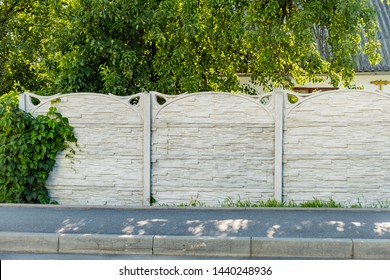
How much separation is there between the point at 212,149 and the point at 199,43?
8.42 ft

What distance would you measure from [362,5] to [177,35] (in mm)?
3165

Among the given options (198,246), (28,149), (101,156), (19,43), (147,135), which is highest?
(19,43)

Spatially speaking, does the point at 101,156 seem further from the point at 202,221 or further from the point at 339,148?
the point at 339,148

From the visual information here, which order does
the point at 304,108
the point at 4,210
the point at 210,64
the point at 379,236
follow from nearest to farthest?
1. the point at 379,236
2. the point at 4,210
3. the point at 304,108
4. the point at 210,64

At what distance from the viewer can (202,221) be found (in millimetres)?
6402

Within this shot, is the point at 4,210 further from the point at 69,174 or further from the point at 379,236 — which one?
the point at 379,236

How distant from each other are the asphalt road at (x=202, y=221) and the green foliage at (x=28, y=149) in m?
0.34

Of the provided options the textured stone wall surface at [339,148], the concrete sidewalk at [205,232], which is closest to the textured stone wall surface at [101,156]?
the concrete sidewalk at [205,232]

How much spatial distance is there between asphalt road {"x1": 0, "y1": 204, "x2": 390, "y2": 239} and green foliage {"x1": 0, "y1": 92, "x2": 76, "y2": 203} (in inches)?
13.3

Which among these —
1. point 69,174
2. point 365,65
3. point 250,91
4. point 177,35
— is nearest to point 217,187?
point 69,174

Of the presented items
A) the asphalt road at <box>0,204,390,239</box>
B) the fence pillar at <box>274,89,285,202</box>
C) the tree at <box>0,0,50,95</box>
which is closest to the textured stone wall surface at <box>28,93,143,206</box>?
the asphalt road at <box>0,204,390,239</box>

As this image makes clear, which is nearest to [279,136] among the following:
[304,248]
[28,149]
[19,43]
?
[304,248]

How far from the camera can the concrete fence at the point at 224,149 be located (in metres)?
7.54

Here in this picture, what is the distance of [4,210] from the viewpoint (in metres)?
7.13
